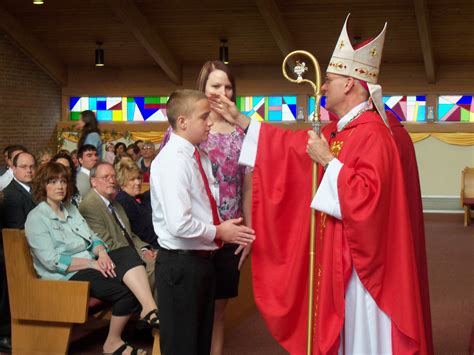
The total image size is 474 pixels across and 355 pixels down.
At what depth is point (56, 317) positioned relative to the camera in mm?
4211

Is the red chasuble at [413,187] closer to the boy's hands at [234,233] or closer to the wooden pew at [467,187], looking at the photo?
the boy's hands at [234,233]

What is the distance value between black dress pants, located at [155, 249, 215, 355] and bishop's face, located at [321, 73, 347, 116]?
0.76 m

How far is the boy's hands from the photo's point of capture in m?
2.78

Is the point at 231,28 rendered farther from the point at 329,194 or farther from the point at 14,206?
the point at 329,194

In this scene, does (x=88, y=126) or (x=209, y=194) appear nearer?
(x=209, y=194)

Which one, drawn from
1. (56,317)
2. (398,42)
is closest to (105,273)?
(56,317)

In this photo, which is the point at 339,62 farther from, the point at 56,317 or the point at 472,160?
the point at 472,160

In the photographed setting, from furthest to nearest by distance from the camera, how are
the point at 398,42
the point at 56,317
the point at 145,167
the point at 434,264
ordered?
the point at 398,42
the point at 145,167
the point at 434,264
the point at 56,317

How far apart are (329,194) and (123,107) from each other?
13.1 meters

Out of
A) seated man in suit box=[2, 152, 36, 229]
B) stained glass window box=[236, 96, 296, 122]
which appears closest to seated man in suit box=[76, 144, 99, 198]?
seated man in suit box=[2, 152, 36, 229]

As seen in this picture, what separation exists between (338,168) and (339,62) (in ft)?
1.53

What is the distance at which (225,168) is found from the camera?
306cm

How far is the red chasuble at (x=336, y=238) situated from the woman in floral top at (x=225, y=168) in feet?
0.34

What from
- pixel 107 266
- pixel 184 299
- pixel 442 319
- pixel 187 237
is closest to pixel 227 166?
pixel 187 237
